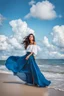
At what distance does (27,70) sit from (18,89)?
0.56 meters

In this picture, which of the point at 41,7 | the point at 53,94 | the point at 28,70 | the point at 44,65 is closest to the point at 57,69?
the point at 44,65

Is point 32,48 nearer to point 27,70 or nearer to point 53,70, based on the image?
point 27,70

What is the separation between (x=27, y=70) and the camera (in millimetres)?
4422

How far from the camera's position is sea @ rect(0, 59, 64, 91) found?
430cm

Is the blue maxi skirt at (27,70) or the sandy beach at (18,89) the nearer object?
the sandy beach at (18,89)

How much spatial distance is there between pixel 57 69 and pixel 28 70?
1.86ft

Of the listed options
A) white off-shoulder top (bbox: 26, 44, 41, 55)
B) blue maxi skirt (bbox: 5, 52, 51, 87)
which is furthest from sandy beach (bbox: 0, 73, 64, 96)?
white off-shoulder top (bbox: 26, 44, 41, 55)

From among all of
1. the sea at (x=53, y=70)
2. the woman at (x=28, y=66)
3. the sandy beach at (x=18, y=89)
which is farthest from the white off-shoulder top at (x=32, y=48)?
the sandy beach at (x=18, y=89)

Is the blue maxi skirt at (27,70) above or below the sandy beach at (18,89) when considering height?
above

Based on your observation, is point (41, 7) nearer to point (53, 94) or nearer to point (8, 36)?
point (8, 36)

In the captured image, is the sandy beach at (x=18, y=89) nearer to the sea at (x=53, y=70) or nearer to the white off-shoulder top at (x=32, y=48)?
the sea at (x=53, y=70)

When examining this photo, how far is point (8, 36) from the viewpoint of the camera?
16.0 ft

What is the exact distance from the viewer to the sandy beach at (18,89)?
367 cm

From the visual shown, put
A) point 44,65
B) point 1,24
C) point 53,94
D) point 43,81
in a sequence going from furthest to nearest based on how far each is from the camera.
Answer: point 1,24 → point 44,65 → point 43,81 → point 53,94
